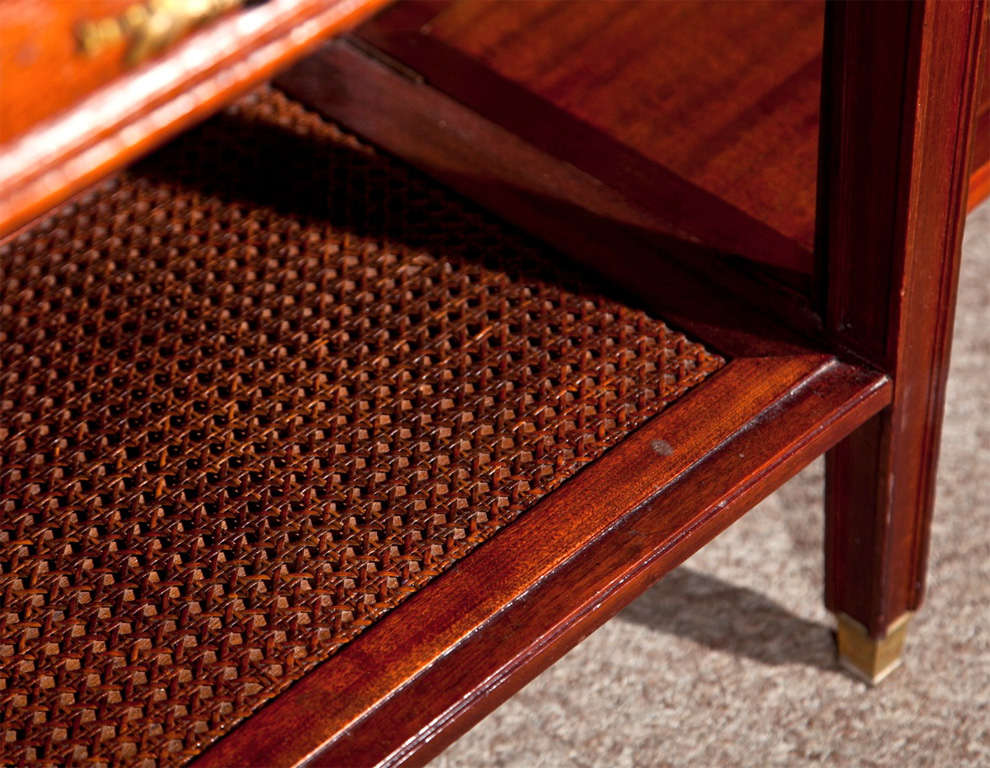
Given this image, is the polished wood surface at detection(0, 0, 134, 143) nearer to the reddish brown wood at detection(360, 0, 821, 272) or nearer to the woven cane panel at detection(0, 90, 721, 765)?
A: the woven cane panel at detection(0, 90, 721, 765)

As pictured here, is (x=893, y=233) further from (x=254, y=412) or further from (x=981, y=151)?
(x=254, y=412)

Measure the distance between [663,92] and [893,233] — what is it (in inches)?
9.2

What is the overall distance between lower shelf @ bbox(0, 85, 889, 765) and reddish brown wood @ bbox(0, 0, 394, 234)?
0.28 metres

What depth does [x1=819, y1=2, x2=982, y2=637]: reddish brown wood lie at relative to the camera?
0.64 m

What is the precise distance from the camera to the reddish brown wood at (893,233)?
0.64m

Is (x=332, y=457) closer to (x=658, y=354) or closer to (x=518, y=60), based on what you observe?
(x=658, y=354)

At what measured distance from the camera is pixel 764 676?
96 centimetres

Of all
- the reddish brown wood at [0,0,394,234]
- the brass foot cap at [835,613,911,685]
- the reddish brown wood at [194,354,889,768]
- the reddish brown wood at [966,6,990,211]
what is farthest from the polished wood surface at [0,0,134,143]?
the brass foot cap at [835,613,911,685]

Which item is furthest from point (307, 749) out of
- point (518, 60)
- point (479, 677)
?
point (518, 60)

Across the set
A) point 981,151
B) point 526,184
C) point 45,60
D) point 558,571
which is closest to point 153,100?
point 45,60

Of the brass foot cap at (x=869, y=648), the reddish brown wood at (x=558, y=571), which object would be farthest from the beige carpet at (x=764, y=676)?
the reddish brown wood at (x=558, y=571)

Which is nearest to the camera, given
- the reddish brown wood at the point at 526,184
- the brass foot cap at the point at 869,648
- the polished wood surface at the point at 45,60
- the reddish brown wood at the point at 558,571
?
the polished wood surface at the point at 45,60

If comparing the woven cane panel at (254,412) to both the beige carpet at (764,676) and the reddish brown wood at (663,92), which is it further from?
the beige carpet at (764,676)

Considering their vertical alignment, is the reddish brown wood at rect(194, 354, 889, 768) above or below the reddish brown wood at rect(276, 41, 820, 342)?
below
